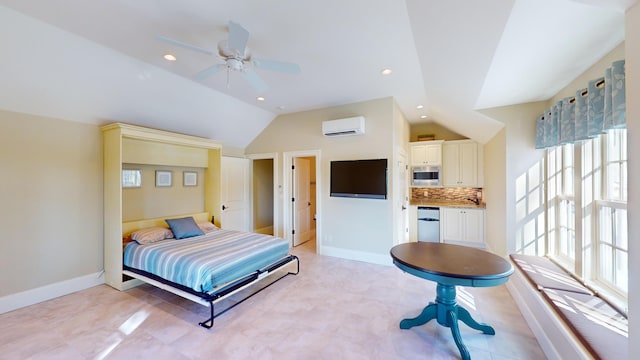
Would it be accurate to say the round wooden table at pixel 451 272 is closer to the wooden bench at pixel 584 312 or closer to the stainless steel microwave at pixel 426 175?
the wooden bench at pixel 584 312

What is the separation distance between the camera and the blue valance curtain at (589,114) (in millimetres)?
1484

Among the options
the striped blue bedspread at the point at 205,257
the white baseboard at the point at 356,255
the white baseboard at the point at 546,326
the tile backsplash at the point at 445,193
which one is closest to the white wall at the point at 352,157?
the white baseboard at the point at 356,255

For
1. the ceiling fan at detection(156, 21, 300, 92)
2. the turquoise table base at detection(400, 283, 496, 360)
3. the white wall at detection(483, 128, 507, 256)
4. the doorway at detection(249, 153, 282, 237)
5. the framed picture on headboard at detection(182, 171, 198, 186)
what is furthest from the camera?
the doorway at detection(249, 153, 282, 237)

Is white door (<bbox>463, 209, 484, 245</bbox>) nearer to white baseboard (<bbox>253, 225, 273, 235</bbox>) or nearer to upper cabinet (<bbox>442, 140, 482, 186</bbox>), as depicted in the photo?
upper cabinet (<bbox>442, 140, 482, 186</bbox>)

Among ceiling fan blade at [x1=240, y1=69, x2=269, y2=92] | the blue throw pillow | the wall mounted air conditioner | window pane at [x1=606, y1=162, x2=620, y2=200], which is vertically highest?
ceiling fan blade at [x1=240, y1=69, x2=269, y2=92]

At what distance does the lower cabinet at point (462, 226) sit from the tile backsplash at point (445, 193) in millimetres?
762

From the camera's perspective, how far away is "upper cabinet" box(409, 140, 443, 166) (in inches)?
212

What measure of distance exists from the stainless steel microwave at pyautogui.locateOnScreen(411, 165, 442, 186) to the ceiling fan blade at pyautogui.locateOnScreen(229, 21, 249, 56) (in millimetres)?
4750

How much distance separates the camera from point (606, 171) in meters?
1.97

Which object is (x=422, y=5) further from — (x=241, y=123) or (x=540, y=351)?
(x=241, y=123)

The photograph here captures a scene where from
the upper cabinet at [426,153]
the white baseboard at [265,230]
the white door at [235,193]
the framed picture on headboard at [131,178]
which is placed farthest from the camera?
the white baseboard at [265,230]

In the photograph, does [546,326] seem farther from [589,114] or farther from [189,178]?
[189,178]

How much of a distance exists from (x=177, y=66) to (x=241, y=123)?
189 cm

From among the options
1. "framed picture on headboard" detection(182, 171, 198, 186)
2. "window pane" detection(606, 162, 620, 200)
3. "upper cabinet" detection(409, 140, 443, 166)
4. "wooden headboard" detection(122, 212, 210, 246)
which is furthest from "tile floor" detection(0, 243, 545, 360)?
"upper cabinet" detection(409, 140, 443, 166)
